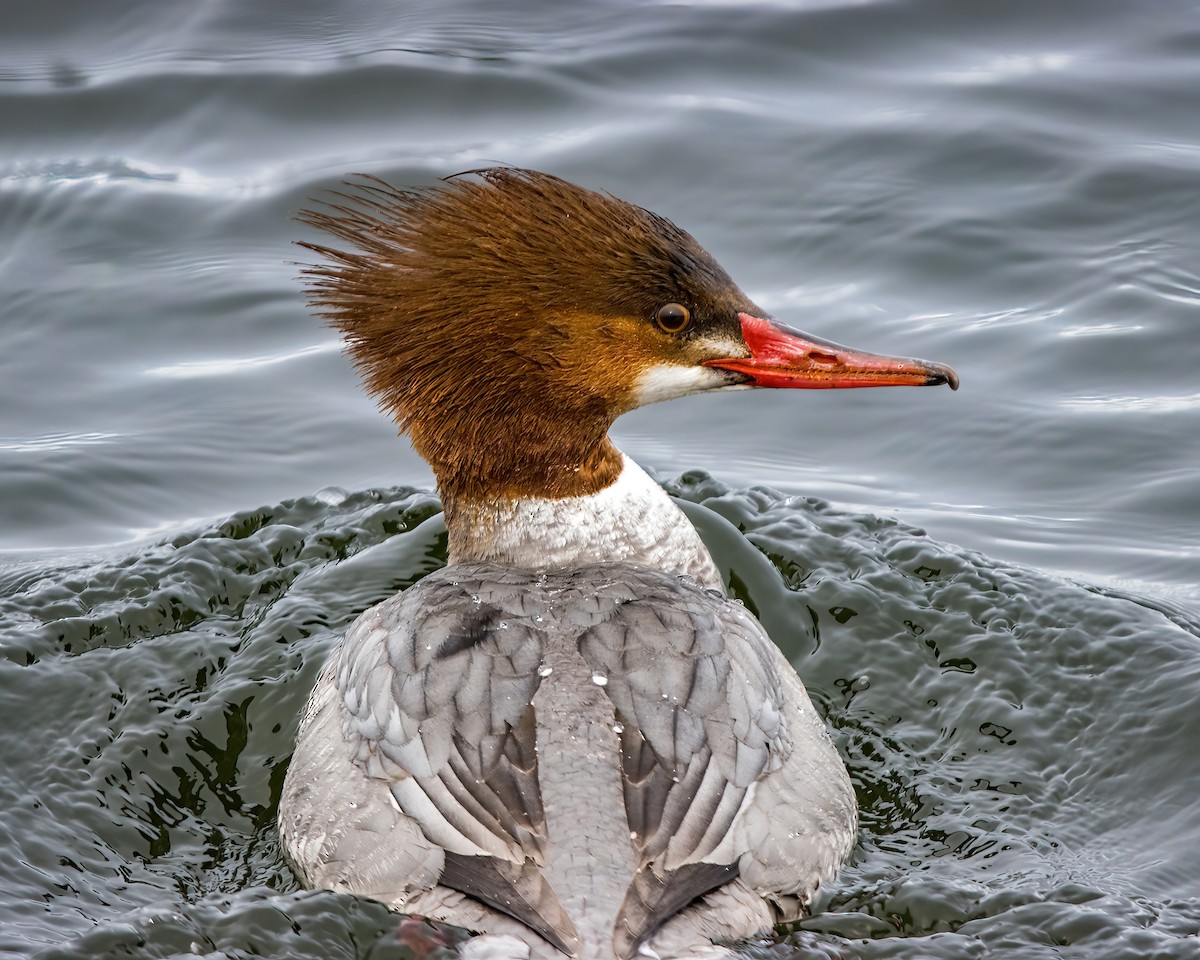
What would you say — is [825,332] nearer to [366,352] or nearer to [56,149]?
[366,352]

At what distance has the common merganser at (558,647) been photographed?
351 cm

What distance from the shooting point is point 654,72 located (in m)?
9.08

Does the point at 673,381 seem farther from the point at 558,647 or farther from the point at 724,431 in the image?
the point at 724,431

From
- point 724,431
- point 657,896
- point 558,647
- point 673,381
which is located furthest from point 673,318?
point 724,431

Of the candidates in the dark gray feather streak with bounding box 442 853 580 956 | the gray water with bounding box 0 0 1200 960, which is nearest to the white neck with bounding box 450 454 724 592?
the gray water with bounding box 0 0 1200 960

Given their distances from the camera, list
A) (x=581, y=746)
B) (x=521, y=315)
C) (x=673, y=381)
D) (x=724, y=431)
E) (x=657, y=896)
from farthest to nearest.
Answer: (x=724, y=431), (x=673, y=381), (x=521, y=315), (x=581, y=746), (x=657, y=896)

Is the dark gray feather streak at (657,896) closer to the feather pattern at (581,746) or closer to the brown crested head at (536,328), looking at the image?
the feather pattern at (581,746)

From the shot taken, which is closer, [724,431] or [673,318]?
[673,318]

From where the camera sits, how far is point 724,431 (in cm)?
700

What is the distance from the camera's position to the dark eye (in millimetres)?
4659

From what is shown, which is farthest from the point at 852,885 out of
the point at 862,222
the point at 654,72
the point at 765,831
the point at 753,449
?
the point at 654,72

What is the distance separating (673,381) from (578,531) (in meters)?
0.57

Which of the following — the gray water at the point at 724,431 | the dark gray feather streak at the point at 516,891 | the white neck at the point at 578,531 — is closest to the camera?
the dark gray feather streak at the point at 516,891

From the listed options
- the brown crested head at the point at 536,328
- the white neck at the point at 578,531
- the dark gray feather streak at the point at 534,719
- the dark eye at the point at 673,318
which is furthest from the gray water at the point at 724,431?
the dark eye at the point at 673,318
